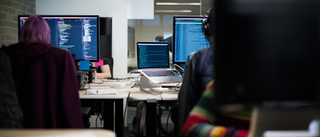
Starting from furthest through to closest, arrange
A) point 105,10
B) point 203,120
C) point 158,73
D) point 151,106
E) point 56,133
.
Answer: point 105,10
point 158,73
point 151,106
point 203,120
point 56,133

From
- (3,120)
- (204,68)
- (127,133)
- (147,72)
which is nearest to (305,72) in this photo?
(204,68)

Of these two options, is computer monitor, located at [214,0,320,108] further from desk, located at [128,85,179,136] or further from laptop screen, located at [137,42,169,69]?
laptop screen, located at [137,42,169,69]

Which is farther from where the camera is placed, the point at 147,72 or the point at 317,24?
the point at 147,72

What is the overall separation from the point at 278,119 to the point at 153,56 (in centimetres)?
155

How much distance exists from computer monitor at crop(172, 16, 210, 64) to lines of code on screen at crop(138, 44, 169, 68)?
9 cm

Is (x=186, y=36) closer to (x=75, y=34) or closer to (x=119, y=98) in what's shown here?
(x=119, y=98)

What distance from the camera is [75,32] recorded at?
79.0 inches

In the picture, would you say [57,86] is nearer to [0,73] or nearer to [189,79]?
[0,73]

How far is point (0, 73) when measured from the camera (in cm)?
108

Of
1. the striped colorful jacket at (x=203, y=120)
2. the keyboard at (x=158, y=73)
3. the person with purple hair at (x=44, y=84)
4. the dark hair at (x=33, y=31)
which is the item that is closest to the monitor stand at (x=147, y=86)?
the keyboard at (x=158, y=73)

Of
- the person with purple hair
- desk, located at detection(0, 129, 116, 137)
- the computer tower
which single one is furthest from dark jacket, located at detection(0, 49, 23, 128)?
the computer tower

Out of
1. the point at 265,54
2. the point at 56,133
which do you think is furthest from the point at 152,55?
the point at 265,54

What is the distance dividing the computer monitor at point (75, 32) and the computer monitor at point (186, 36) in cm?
62

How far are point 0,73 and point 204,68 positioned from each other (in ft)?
2.77
